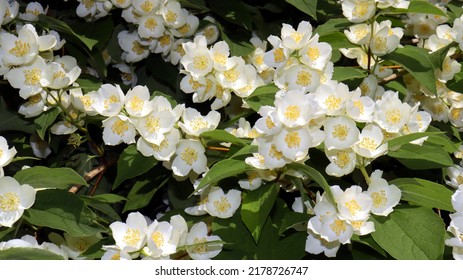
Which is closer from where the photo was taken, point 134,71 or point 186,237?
point 186,237

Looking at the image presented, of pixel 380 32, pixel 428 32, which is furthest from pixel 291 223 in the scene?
pixel 428 32

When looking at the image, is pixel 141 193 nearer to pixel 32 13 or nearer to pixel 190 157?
pixel 190 157

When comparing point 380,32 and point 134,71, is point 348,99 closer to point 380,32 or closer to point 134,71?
point 380,32

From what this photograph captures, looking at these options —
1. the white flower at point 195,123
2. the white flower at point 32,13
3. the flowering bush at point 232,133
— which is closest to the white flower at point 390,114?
the flowering bush at point 232,133

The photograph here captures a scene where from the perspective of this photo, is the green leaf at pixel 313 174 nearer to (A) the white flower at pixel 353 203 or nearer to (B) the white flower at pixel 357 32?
(A) the white flower at pixel 353 203

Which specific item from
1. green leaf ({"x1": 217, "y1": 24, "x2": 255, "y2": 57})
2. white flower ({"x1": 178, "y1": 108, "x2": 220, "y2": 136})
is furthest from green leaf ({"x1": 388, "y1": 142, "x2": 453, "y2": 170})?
→ green leaf ({"x1": 217, "y1": 24, "x2": 255, "y2": 57})

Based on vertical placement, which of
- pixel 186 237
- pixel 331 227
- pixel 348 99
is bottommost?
pixel 186 237
